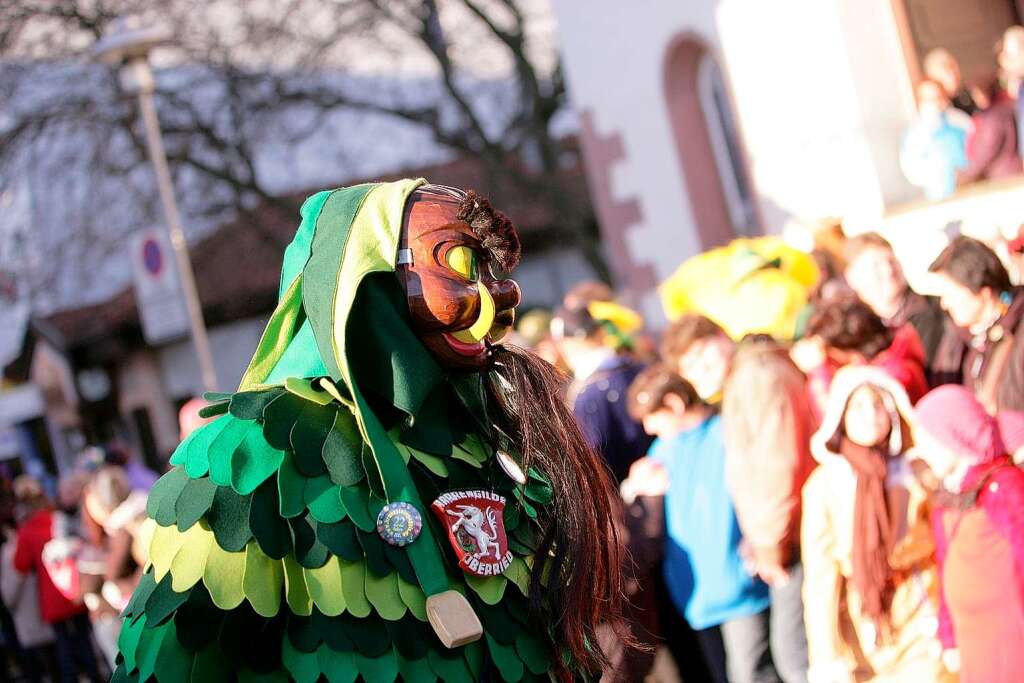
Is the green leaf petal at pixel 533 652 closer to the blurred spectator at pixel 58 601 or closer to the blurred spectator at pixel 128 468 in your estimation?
the blurred spectator at pixel 128 468

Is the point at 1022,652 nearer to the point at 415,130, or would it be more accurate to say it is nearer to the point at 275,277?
the point at 415,130

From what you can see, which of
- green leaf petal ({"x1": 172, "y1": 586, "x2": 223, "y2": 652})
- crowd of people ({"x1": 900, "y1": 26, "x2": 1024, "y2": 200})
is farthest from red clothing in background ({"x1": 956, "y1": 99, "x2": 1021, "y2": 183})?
green leaf petal ({"x1": 172, "y1": 586, "x2": 223, "y2": 652})

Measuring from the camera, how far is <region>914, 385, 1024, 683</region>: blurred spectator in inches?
153

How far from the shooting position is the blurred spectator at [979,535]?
3.89m

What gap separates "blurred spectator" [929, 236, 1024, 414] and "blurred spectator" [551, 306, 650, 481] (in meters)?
1.49

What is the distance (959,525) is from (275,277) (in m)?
19.9

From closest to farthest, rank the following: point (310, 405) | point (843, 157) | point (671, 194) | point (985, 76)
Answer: point (310, 405) < point (985, 76) < point (843, 157) < point (671, 194)

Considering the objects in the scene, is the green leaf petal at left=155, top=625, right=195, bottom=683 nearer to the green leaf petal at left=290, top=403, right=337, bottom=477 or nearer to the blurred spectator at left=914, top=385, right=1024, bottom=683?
the green leaf petal at left=290, top=403, right=337, bottom=477

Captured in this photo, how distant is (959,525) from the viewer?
4039mm

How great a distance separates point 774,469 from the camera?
4.77 meters

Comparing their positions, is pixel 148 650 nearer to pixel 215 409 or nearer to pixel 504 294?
pixel 215 409

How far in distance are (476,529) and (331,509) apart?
267 mm

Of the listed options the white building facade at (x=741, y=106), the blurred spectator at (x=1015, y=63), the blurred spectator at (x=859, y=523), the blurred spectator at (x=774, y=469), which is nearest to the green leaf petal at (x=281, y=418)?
the blurred spectator at (x=774, y=469)

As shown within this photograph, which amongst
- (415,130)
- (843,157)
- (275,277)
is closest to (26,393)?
(275,277)
